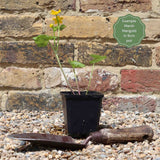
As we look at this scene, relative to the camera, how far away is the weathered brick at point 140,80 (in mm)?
1828

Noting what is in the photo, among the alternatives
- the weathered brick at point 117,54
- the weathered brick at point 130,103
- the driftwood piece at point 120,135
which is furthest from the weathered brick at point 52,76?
the driftwood piece at point 120,135

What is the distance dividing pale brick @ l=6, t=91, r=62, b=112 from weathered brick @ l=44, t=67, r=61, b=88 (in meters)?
0.07

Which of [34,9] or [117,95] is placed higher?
[34,9]

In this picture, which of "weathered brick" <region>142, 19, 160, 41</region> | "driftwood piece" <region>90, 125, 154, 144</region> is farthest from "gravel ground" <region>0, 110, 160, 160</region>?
"weathered brick" <region>142, 19, 160, 41</region>

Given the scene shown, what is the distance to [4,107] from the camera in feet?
6.24

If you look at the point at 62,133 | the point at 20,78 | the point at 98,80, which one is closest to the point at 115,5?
the point at 98,80

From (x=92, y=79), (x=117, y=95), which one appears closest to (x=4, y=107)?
(x=92, y=79)

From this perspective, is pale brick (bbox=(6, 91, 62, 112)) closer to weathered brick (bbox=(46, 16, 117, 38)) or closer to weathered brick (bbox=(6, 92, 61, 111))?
weathered brick (bbox=(6, 92, 61, 111))

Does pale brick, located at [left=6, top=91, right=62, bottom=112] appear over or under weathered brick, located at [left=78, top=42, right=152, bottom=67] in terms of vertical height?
under

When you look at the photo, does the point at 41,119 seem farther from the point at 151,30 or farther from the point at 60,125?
the point at 151,30

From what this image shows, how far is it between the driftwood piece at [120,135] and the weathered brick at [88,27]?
696 millimetres

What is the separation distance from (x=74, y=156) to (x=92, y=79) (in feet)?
2.41

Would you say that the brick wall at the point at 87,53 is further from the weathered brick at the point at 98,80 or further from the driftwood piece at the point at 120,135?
the driftwood piece at the point at 120,135

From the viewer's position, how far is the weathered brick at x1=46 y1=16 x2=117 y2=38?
183 cm
